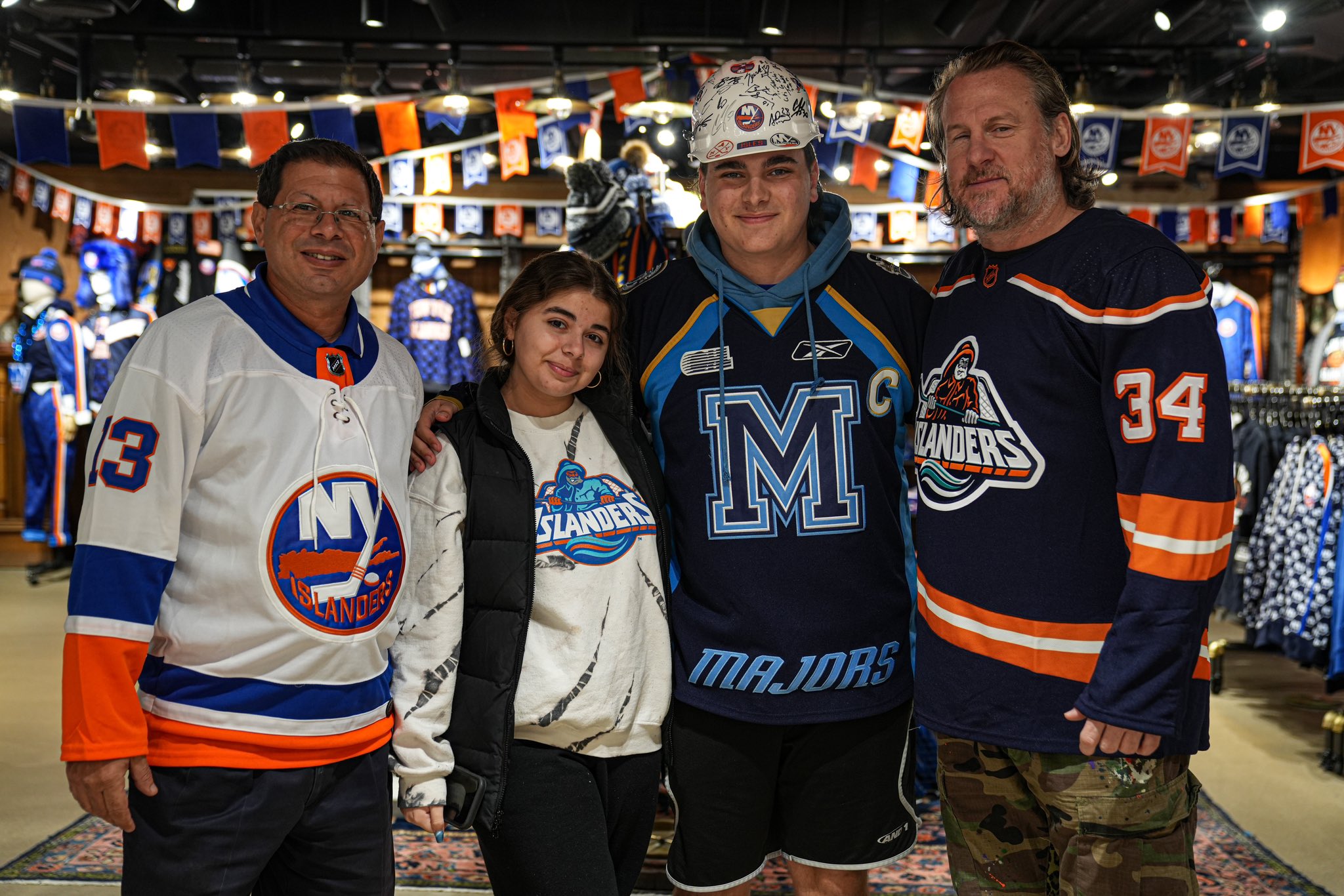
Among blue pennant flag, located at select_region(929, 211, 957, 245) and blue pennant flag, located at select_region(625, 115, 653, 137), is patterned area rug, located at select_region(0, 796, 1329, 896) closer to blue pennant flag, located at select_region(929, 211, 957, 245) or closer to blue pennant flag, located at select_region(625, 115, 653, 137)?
blue pennant flag, located at select_region(625, 115, 653, 137)

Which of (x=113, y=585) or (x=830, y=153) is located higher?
(x=830, y=153)

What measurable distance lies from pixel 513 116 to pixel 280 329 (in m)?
4.86

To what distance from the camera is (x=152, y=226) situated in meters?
9.15

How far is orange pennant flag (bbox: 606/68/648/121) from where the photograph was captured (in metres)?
6.12

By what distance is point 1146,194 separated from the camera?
418 inches

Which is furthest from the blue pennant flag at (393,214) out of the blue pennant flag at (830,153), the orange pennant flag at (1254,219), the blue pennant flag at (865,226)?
the orange pennant flag at (1254,219)

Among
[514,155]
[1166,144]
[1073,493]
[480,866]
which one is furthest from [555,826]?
[1166,144]

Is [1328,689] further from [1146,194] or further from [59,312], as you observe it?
[59,312]

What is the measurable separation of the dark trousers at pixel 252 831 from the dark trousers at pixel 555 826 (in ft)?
0.71

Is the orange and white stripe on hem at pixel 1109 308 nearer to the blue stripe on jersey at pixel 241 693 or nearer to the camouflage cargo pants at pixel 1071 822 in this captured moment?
the camouflage cargo pants at pixel 1071 822

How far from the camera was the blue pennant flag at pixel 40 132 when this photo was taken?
542cm

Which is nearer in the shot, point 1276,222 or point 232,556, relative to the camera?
point 232,556

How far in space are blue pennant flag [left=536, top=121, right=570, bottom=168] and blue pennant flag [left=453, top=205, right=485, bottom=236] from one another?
270 centimetres

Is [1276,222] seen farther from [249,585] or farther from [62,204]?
[62,204]
